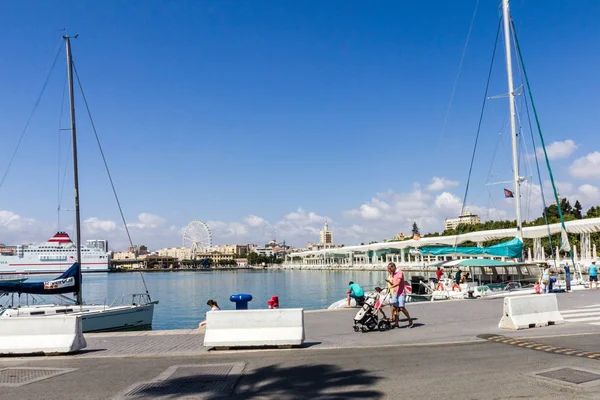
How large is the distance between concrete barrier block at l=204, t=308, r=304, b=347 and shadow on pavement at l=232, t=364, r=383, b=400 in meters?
2.10

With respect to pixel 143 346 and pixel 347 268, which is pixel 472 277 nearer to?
pixel 143 346

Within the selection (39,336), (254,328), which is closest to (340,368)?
(254,328)

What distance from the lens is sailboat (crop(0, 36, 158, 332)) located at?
76.3ft

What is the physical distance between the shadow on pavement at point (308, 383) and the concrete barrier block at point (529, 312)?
22.4 feet

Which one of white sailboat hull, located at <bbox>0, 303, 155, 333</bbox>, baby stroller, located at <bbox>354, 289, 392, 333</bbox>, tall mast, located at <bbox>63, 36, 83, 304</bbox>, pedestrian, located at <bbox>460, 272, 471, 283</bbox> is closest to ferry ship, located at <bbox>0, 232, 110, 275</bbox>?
tall mast, located at <bbox>63, 36, 83, 304</bbox>

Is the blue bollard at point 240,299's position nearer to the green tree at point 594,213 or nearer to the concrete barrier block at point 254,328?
the concrete barrier block at point 254,328

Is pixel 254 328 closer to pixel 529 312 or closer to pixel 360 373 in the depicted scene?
pixel 360 373

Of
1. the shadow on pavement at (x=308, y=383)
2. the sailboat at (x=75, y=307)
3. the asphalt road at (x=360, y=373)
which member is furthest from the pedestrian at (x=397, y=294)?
the sailboat at (x=75, y=307)

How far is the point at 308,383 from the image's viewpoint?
8.23 meters

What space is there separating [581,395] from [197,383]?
6068 mm

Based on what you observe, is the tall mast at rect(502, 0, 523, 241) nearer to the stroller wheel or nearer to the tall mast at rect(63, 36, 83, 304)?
the stroller wheel

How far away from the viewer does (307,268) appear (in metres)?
196

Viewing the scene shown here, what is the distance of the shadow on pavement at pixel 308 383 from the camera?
7480 mm

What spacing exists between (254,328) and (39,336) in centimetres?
538
